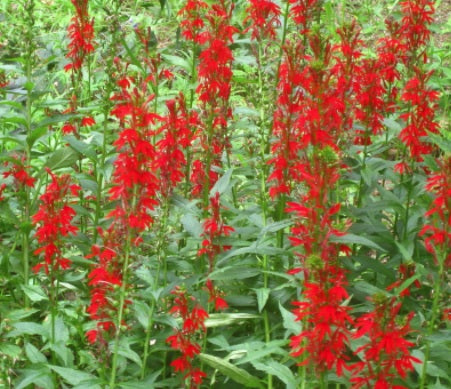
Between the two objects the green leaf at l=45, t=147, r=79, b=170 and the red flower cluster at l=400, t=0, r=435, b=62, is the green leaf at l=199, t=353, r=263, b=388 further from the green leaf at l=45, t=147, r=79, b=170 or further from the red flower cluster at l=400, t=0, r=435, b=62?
the red flower cluster at l=400, t=0, r=435, b=62

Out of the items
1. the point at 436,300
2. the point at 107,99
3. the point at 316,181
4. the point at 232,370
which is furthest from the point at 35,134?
the point at 436,300

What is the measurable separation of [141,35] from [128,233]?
1.09m

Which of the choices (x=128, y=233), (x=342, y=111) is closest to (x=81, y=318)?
(x=128, y=233)

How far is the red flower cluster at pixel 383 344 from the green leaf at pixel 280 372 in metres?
0.28

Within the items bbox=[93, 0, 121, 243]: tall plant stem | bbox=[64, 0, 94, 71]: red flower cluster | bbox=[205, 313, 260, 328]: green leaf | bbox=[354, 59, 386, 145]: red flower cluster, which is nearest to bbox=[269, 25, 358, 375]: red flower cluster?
bbox=[354, 59, 386, 145]: red flower cluster

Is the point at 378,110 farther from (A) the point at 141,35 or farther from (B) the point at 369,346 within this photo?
(B) the point at 369,346

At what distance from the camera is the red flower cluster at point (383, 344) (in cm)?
231

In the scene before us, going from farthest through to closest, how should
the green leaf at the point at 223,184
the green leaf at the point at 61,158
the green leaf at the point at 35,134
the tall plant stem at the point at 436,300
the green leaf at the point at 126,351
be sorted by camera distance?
the green leaf at the point at 61,158, the green leaf at the point at 35,134, the green leaf at the point at 223,184, the green leaf at the point at 126,351, the tall plant stem at the point at 436,300

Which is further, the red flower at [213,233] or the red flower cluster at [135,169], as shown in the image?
the red flower at [213,233]

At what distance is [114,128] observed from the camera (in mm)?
3811

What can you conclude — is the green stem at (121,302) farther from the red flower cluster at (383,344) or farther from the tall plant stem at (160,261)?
the red flower cluster at (383,344)

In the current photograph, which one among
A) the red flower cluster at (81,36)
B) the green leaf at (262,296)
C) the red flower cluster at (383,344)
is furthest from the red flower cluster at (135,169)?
the red flower cluster at (81,36)

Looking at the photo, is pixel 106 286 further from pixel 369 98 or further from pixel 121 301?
pixel 369 98

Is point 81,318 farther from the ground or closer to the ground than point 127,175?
closer to the ground
